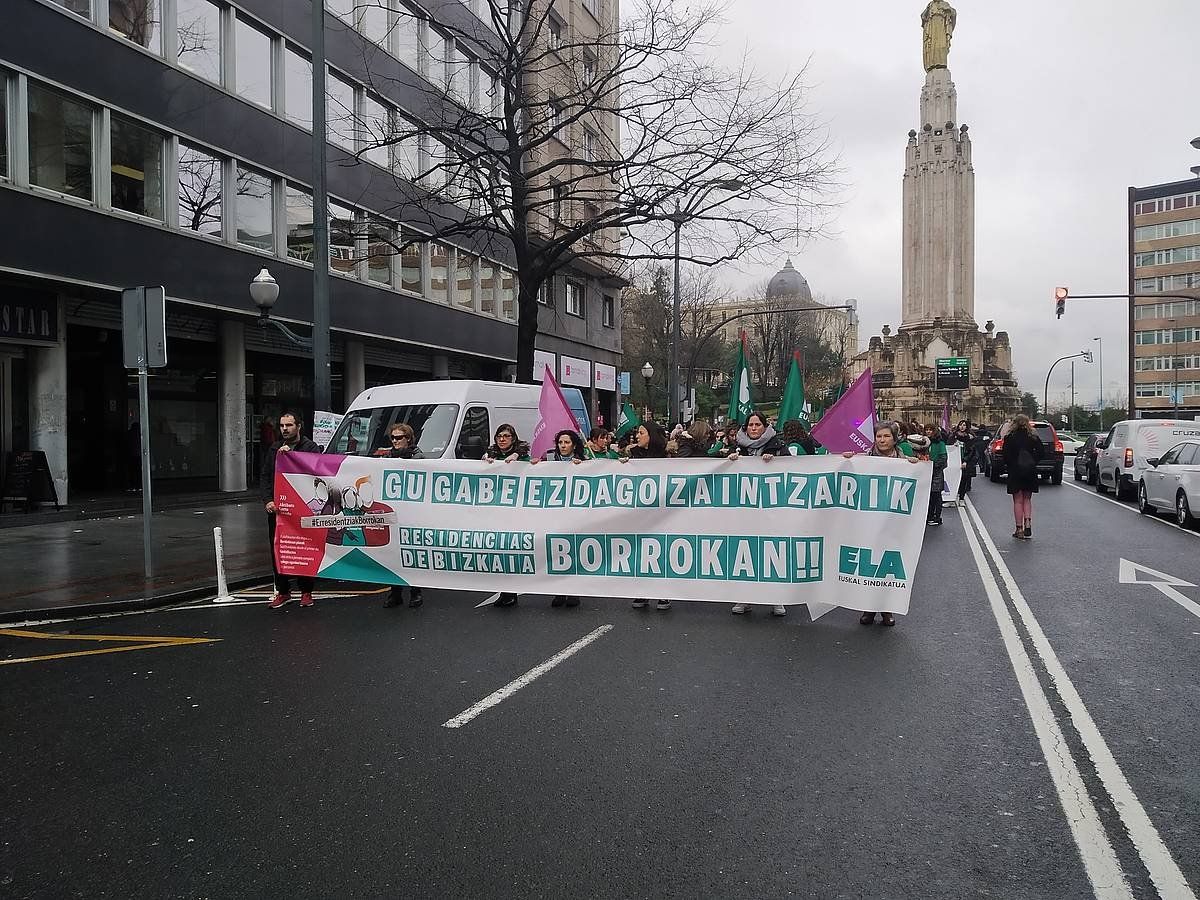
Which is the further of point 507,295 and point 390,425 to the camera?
point 507,295

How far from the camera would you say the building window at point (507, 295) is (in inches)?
1259

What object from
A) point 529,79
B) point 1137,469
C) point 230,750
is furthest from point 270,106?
point 1137,469

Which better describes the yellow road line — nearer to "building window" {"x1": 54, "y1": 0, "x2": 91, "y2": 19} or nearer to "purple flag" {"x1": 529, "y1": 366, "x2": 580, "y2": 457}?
"purple flag" {"x1": 529, "y1": 366, "x2": 580, "y2": 457}

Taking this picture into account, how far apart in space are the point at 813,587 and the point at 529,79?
82.3ft

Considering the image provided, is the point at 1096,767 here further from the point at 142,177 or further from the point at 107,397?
the point at 107,397

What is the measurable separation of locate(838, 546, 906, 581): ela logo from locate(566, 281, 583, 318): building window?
95.8 feet

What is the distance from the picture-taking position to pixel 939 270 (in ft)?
256

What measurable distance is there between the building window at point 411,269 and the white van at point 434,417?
48.0 ft

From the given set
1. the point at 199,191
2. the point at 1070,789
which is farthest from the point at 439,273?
the point at 1070,789

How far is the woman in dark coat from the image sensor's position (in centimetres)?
1380

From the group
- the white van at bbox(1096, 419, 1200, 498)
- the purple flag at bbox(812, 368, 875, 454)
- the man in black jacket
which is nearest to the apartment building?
the man in black jacket

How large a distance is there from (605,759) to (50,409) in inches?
617

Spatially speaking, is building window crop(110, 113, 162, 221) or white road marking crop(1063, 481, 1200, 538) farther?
building window crop(110, 113, 162, 221)

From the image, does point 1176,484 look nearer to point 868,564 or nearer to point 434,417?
point 868,564
